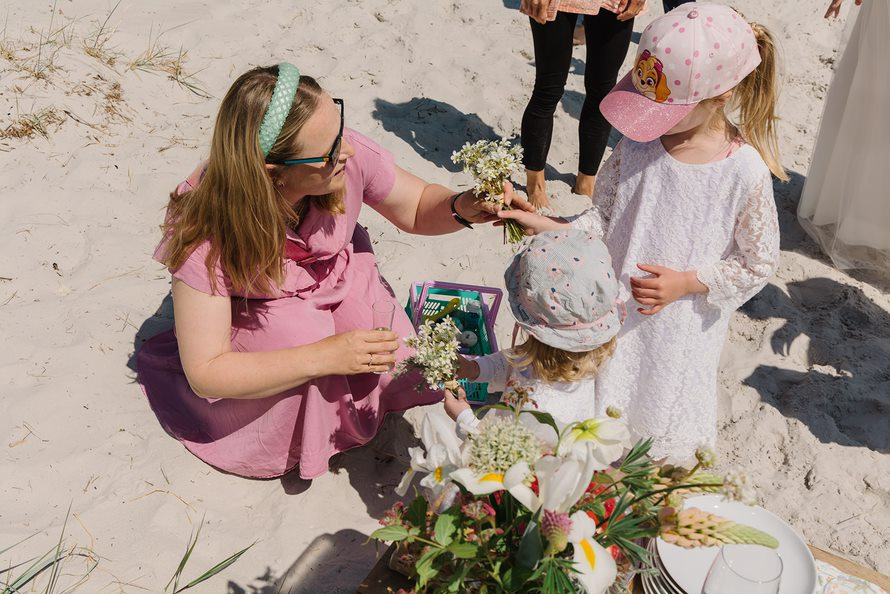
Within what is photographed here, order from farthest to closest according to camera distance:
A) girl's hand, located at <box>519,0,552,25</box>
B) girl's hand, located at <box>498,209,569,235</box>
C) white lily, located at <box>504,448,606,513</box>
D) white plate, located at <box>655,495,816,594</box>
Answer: girl's hand, located at <box>519,0,552,25</box> < girl's hand, located at <box>498,209,569,235</box> < white plate, located at <box>655,495,816,594</box> < white lily, located at <box>504,448,606,513</box>

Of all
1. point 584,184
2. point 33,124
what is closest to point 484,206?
point 584,184

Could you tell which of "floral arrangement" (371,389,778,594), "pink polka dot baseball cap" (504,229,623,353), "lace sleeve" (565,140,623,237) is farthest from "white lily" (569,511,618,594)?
"lace sleeve" (565,140,623,237)

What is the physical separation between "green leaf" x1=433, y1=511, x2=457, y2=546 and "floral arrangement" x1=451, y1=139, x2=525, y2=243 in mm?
1345

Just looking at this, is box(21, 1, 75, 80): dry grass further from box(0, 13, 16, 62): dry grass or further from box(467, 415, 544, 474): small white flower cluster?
box(467, 415, 544, 474): small white flower cluster

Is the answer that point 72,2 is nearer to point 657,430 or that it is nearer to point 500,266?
point 500,266

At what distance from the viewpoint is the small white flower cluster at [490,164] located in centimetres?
247

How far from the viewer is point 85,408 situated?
303 centimetres

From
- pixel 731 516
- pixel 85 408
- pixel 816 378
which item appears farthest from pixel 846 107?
pixel 85 408

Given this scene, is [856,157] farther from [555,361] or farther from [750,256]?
[555,361]

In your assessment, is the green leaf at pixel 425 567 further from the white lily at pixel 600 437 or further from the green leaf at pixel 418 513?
the white lily at pixel 600 437

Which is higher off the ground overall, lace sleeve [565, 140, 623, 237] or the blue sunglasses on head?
the blue sunglasses on head

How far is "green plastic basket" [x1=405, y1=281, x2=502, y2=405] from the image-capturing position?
3363 millimetres

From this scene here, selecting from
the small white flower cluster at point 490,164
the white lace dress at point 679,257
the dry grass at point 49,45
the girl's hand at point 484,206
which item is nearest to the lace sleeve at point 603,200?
the white lace dress at point 679,257

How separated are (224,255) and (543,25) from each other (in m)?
2.40
